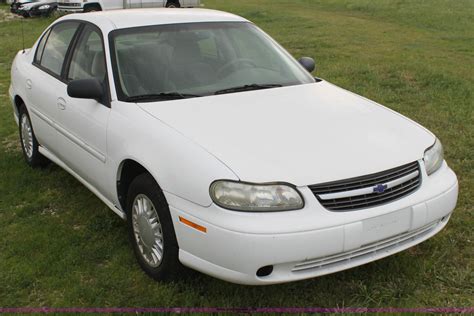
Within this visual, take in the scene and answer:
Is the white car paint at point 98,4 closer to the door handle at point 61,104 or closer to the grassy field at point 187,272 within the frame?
the grassy field at point 187,272

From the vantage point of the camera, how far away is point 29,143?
532cm

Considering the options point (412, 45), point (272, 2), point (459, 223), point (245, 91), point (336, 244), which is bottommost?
point (272, 2)

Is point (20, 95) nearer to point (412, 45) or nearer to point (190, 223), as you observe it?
point (190, 223)

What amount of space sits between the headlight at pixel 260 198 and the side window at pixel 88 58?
1660 millimetres

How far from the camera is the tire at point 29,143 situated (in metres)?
5.20

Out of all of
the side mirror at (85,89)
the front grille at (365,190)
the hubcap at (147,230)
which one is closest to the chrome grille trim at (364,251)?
the front grille at (365,190)

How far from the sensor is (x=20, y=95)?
5215mm

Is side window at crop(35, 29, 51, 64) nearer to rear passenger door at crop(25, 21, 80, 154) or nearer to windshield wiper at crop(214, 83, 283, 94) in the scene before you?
rear passenger door at crop(25, 21, 80, 154)

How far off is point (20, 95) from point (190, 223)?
3.16 metres

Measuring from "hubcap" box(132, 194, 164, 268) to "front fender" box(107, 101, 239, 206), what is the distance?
0.88 feet

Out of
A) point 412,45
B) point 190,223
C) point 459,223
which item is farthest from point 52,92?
point 412,45

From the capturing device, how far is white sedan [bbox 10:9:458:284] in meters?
2.73

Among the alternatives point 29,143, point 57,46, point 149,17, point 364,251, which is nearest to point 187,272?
point 364,251

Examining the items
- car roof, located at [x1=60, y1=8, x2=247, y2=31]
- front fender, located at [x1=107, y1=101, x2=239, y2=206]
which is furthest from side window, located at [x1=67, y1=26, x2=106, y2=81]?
front fender, located at [x1=107, y1=101, x2=239, y2=206]
